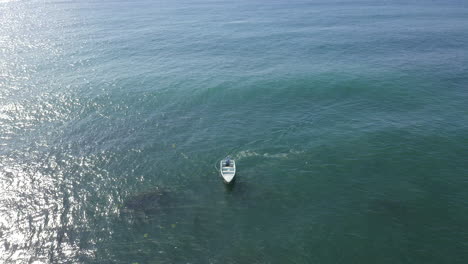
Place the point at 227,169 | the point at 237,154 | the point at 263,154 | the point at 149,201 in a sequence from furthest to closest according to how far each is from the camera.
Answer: the point at 237,154
the point at 263,154
the point at 227,169
the point at 149,201

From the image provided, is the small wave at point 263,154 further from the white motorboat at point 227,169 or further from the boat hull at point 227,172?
the boat hull at point 227,172

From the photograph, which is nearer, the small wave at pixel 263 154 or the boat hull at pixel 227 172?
the boat hull at pixel 227 172

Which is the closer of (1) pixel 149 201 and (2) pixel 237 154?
(1) pixel 149 201

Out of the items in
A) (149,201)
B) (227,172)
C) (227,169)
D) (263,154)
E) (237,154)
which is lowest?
(149,201)

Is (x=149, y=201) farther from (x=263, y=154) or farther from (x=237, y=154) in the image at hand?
(x=263, y=154)

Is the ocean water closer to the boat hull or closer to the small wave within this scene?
the small wave

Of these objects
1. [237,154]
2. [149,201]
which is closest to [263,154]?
[237,154]

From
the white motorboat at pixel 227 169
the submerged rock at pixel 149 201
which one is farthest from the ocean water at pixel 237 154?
the white motorboat at pixel 227 169
